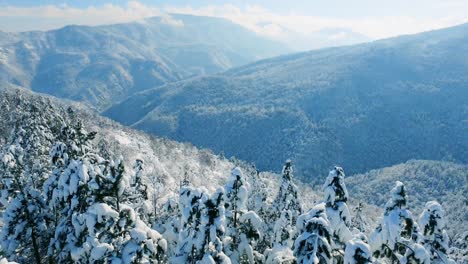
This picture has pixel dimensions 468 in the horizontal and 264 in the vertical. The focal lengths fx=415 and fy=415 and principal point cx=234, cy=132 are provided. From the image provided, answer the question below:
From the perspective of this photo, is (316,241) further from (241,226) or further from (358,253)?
(241,226)

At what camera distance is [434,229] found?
62.5ft

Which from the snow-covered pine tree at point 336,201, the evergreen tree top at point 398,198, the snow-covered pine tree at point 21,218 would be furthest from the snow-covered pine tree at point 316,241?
the snow-covered pine tree at point 21,218

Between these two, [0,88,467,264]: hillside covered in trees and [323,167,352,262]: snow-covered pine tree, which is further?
[323,167,352,262]: snow-covered pine tree

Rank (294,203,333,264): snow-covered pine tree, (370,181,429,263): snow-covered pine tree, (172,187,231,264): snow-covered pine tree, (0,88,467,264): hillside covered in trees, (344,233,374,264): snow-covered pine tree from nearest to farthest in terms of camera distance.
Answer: (344,233,374,264): snow-covered pine tree < (294,203,333,264): snow-covered pine tree < (0,88,467,264): hillside covered in trees < (370,181,429,263): snow-covered pine tree < (172,187,231,264): snow-covered pine tree

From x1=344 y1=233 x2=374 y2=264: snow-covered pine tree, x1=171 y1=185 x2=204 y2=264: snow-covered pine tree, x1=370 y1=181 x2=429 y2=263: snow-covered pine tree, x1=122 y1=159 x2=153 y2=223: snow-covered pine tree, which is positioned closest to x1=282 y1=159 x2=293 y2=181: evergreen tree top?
x1=122 y1=159 x2=153 y2=223: snow-covered pine tree

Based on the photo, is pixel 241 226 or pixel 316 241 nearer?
pixel 316 241

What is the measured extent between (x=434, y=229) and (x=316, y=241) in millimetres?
7692

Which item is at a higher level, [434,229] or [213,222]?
[213,222]

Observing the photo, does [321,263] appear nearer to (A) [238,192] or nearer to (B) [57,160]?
(A) [238,192]

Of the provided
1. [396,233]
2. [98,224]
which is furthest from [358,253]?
[98,224]

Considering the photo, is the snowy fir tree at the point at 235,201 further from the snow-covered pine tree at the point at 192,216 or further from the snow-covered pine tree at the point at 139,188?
the snow-covered pine tree at the point at 139,188

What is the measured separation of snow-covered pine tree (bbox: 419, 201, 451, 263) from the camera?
18859 millimetres

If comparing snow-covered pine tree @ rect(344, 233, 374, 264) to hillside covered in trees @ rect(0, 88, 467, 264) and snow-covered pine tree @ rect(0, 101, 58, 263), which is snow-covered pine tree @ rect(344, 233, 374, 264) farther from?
snow-covered pine tree @ rect(0, 101, 58, 263)

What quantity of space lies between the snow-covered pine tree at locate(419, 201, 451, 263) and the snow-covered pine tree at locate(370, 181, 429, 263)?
2575 millimetres
